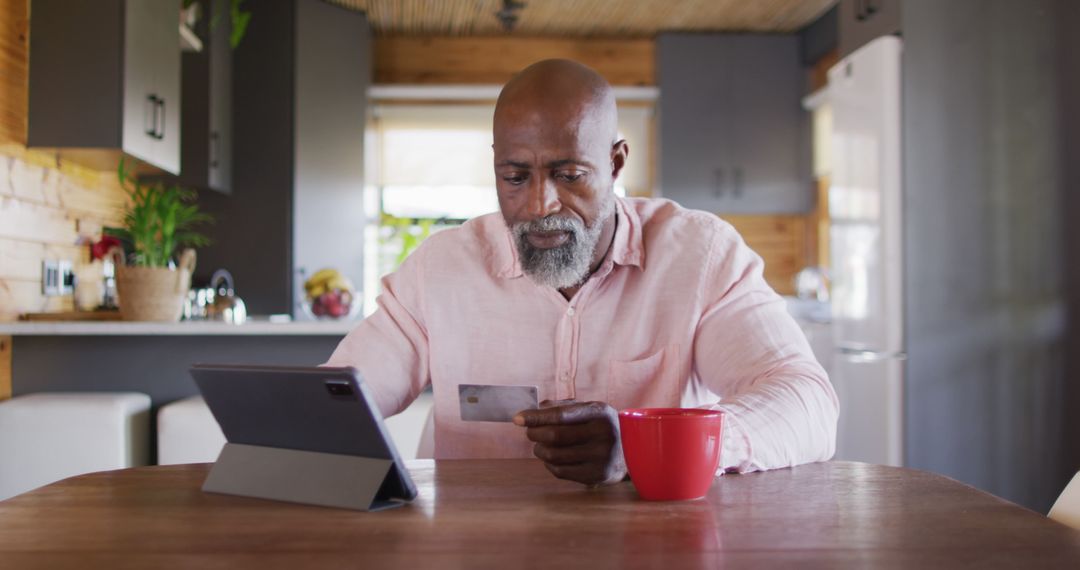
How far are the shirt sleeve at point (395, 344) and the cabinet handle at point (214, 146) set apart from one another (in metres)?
3.25

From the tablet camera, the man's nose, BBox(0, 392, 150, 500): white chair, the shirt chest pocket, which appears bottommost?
BBox(0, 392, 150, 500): white chair

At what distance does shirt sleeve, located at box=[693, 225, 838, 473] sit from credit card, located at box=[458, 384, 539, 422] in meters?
0.27

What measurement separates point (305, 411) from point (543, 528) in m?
0.27

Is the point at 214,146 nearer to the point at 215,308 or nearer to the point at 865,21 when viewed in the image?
the point at 215,308

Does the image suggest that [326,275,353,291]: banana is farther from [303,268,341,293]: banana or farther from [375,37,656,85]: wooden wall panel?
[375,37,656,85]: wooden wall panel

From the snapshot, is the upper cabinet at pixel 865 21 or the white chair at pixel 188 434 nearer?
the white chair at pixel 188 434

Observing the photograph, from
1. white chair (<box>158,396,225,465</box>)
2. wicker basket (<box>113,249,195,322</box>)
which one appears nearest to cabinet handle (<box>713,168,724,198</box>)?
wicker basket (<box>113,249,195,322</box>)

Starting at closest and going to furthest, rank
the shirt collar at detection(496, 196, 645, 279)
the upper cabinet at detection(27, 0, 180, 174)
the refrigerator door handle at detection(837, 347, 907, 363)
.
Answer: the shirt collar at detection(496, 196, 645, 279), the upper cabinet at detection(27, 0, 180, 174), the refrigerator door handle at detection(837, 347, 907, 363)

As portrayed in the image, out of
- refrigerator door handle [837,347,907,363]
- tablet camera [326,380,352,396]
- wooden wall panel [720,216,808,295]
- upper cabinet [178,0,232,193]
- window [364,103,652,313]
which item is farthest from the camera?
wooden wall panel [720,216,808,295]

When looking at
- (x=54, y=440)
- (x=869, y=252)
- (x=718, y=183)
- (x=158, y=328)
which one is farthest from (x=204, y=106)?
(x=869, y=252)

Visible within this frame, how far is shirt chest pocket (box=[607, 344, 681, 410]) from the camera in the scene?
1438mm

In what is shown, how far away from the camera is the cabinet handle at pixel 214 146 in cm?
452

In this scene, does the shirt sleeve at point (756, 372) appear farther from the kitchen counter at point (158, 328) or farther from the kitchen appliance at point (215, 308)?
the kitchen appliance at point (215, 308)

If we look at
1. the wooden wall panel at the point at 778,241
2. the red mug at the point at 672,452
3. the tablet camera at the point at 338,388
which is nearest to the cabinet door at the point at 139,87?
the tablet camera at the point at 338,388
